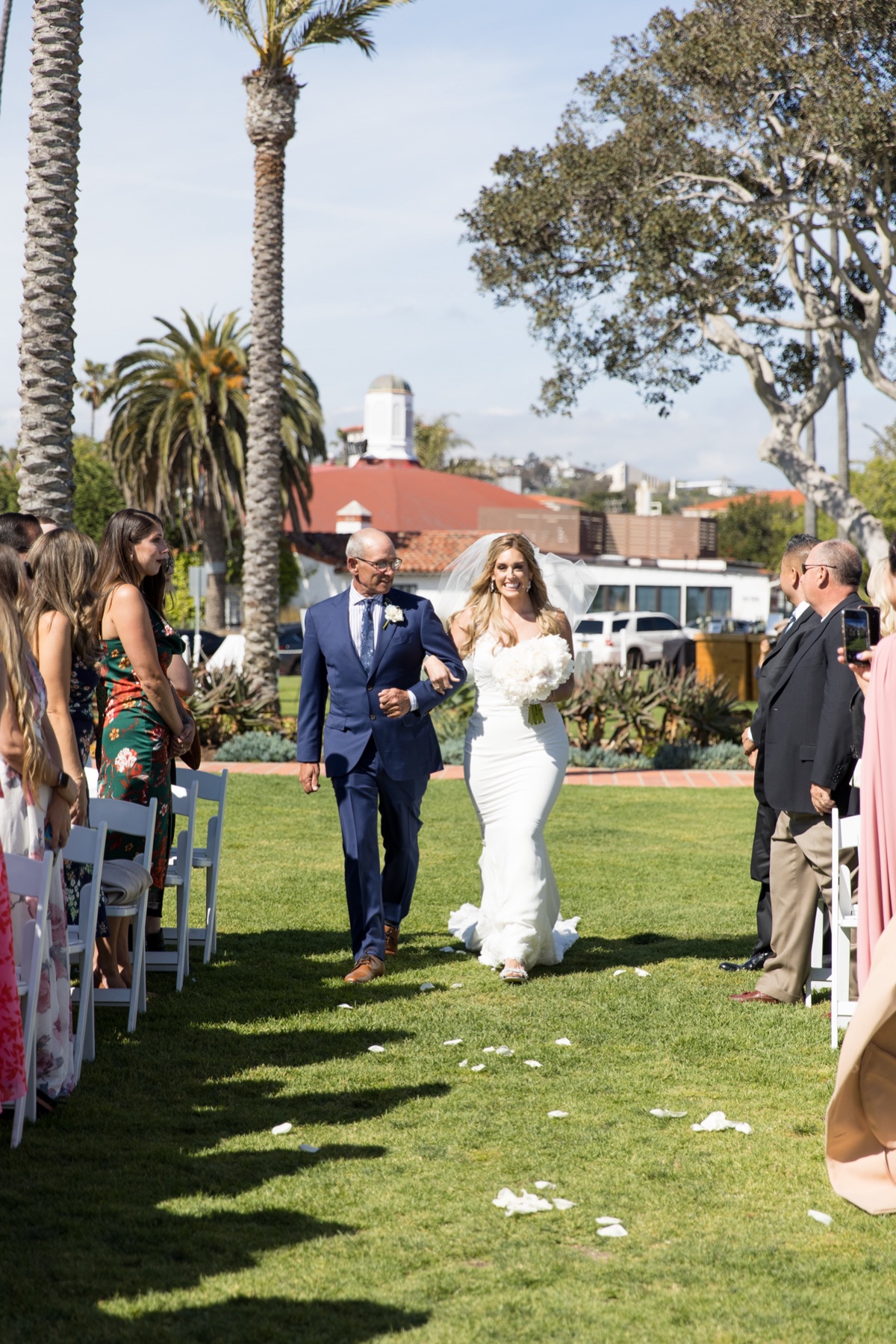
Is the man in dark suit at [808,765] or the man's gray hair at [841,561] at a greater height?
the man's gray hair at [841,561]

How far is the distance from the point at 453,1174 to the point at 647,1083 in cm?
127

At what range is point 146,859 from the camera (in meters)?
6.14

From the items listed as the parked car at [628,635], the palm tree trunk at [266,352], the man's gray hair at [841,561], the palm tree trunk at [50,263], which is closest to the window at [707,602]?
the parked car at [628,635]

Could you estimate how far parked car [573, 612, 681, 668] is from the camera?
3803 cm

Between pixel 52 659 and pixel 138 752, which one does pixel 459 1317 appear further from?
pixel 138 752

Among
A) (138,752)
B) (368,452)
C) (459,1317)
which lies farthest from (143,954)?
(368,452)

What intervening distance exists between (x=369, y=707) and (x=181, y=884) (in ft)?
4.29

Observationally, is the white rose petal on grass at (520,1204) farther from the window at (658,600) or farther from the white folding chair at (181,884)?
the window at (658,600)

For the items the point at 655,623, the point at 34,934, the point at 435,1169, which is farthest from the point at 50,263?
the point at 655,623

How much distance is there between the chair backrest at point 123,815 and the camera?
19.1 feet

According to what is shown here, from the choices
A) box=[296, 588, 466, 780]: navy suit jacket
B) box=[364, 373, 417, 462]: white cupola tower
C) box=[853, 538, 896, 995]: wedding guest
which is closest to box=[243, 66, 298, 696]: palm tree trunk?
box=[296, 588, 466, 780]: navy suit jacket

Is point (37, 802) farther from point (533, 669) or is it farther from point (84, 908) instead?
point (533, 669)

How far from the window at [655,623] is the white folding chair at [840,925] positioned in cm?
3491

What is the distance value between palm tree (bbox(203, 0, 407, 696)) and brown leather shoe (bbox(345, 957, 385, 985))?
11663 millimetres
